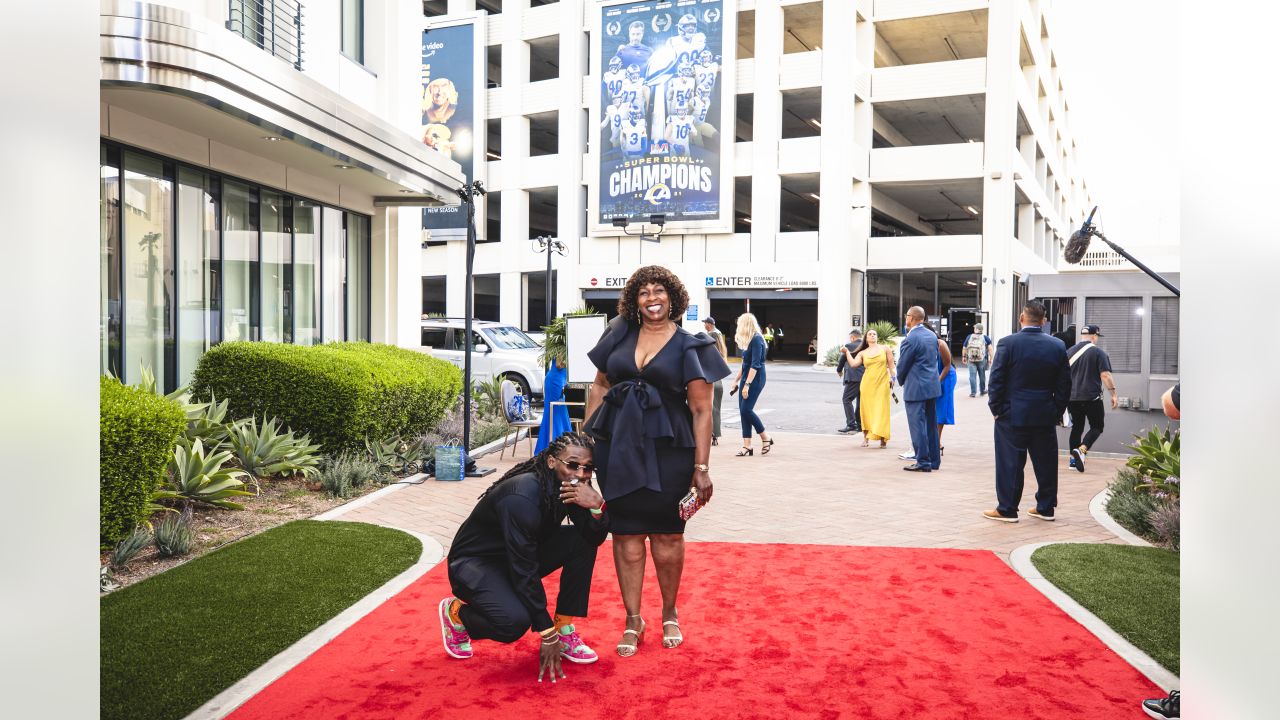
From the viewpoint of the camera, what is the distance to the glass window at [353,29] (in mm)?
13133

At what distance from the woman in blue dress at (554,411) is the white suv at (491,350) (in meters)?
5.70

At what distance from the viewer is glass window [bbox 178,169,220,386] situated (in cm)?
1016

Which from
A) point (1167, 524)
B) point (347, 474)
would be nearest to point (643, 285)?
point (1167, 524)

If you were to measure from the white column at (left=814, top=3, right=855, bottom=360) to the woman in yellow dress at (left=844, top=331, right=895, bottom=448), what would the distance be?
20.8m

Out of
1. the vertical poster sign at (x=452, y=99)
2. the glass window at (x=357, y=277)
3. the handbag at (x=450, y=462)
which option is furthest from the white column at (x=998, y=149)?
the handbag at (x=450, y=462)

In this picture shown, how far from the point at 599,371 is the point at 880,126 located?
33.8m

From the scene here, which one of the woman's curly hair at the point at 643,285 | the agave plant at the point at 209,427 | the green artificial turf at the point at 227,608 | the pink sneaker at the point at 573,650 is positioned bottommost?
the green artificial turf at the point at 227,608

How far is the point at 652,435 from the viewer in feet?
14.6

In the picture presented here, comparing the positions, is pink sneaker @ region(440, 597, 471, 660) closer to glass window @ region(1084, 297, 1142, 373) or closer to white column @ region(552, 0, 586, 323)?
glass window @ region(1084, 297, 1142, 373)

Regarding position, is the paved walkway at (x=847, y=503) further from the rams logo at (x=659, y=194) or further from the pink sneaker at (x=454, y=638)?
the rams logo at (x=659, y=194)

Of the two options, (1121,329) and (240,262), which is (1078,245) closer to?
(1121,329)

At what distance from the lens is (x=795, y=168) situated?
110 ft
